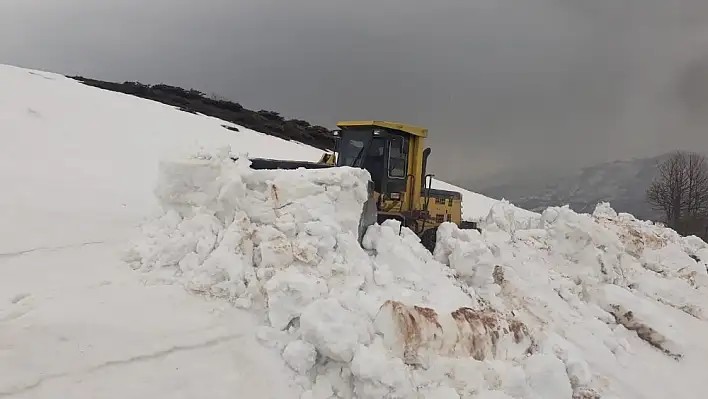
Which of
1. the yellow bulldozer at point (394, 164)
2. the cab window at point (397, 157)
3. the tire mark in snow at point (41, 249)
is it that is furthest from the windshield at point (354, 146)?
the tire mark in snow at point (41, 249)

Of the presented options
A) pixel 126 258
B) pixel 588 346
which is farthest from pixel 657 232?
pixel 126 258

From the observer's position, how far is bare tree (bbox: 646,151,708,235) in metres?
31.1

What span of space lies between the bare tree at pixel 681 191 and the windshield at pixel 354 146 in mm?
27134

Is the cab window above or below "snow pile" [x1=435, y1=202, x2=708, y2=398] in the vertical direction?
above

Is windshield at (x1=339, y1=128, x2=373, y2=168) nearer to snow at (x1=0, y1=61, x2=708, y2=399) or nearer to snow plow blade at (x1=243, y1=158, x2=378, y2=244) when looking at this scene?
snow plow blade at (x1=243, y1=158, x2=378, y2=244)

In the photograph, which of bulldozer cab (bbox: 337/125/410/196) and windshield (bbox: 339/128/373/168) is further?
windshield (bbox: 339/128/373/168)

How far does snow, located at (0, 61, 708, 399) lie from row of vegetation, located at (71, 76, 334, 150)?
18083 mm

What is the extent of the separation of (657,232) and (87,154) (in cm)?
1258

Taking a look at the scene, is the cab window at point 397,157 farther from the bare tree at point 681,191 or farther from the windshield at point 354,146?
the bare tree at point 681,191

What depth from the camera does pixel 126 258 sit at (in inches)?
222

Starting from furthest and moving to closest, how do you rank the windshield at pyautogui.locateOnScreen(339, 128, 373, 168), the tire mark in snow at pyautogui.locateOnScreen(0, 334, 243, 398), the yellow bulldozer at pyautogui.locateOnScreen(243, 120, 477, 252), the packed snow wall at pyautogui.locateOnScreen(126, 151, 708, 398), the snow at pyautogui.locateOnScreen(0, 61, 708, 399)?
the windshield at pyautogui.locateOnScreen(339, 128, 373, 168)
the yellow bulldozer at pyautogui.locateOnScreen(243, 120, 477, 252)
the packed snow wall at pyautogui.locateOnScreen(126, 151, 708, 398)
the snow at pyautogui.locateOnScreen(0, 61, 708, 399)
the tire mark in snow at pyautogui.locateOnScreen(0, 334, 243, 398)

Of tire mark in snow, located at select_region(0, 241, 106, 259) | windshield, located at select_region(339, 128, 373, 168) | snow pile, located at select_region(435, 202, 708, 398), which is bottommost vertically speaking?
snow pile, located at select_region(435, 202, 708, 398)

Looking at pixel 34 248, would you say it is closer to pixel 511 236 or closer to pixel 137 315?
pixel 137 315

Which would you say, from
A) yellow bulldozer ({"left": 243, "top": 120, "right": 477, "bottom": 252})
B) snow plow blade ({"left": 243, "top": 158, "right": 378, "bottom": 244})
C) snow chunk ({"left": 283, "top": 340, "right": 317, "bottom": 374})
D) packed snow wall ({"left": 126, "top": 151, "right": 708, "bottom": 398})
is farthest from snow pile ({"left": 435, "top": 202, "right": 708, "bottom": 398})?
snow chunk ({"left": 283, "top": 340, "right": 317, "bottom": 374})
